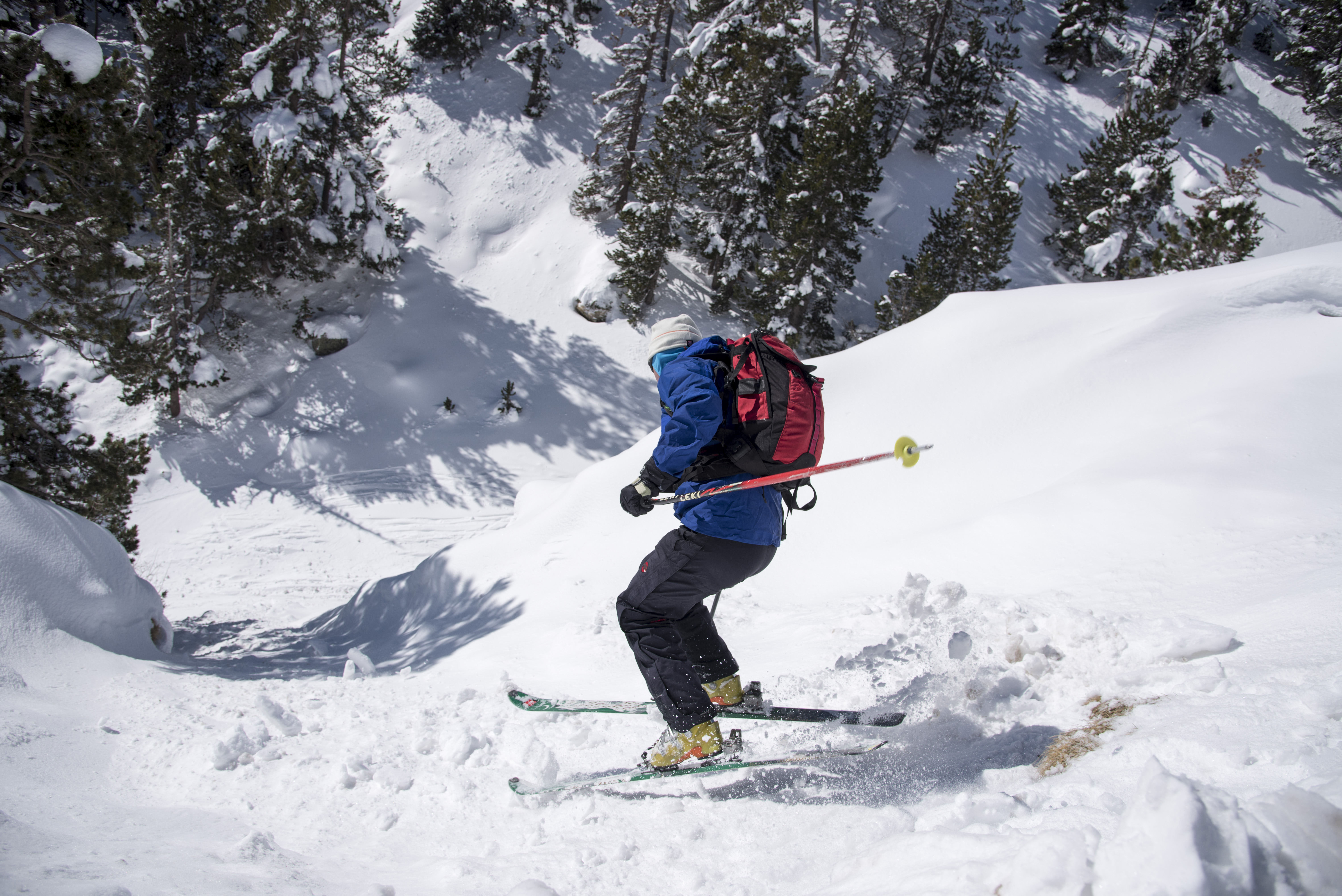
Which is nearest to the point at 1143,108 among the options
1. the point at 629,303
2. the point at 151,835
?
the point at 629,303

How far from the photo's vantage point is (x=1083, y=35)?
33625 mm

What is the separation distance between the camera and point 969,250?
21156 mm

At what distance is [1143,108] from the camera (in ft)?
73.4

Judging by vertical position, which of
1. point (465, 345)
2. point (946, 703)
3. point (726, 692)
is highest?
point (946, 703)

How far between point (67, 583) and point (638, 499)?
589 centimetres

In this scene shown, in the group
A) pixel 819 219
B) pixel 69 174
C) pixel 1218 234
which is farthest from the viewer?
pixel 819 219

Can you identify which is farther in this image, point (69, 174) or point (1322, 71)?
point (1322, 71)

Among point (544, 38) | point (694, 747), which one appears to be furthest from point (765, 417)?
point (544, 38)

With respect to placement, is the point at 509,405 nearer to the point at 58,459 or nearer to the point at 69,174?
the point at 58,459

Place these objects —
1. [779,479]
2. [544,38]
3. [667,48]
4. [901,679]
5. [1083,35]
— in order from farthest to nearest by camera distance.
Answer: [1083,35], [544,38], [667,48], [901,679], [779,479]

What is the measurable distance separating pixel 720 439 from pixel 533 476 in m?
17.2

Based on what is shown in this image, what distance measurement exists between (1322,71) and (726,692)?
4420 centimetres

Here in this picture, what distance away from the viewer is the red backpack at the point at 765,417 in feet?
9.11

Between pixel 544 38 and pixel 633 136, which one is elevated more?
pixel 544 38
